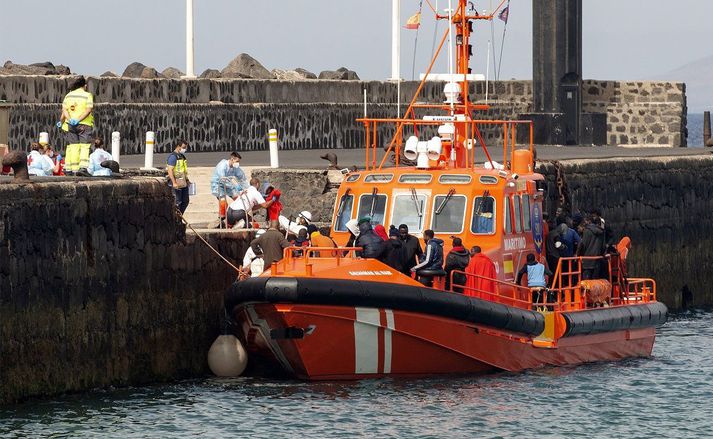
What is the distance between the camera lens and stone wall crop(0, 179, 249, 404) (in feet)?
52.6

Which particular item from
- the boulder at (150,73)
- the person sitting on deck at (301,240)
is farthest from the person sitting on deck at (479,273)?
the boulder at (150,73)

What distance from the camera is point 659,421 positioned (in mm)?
17125

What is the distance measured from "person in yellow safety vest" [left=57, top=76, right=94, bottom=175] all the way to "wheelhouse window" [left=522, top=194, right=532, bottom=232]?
16.8 feet

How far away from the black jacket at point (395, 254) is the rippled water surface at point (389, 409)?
3.91 ft

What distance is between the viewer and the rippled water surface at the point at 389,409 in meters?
15.8

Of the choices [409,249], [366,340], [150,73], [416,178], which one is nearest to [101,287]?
[366,340]

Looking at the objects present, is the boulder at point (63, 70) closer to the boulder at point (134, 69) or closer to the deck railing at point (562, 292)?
the boulder at point (134, 69)

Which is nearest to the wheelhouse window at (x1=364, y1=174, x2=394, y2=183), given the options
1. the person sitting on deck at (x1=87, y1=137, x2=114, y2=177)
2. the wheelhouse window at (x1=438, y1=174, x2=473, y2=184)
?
the wheelhouse window at (x1=438, y1=174, x2=473, y2=184)

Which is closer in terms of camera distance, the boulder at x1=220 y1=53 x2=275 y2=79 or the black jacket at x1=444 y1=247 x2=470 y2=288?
the black jacket at x1=444 y1=247 x2=470 y2=288

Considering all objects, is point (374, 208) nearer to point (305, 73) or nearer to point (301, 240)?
point (301, 240)

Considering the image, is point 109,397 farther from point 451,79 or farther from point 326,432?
point 451,79

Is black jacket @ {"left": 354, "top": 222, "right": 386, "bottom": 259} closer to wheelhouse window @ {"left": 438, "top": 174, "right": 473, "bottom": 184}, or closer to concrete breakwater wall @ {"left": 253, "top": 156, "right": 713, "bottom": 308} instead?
wheelhouse window @ {"left": 438, "top": 174, "right": 473, "bottom": 184}

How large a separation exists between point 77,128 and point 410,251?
5.01 metres

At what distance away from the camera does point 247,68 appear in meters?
44.0
